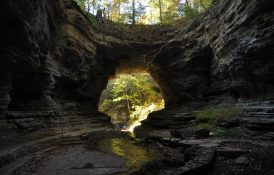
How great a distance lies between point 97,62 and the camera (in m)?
21.0

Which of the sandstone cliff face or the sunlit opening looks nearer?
the sandstone cliff face

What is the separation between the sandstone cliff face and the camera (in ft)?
31.1

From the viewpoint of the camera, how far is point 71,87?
1806 cm

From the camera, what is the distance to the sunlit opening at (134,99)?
31.1 meters

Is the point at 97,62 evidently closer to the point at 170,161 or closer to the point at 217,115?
the point at 217,115

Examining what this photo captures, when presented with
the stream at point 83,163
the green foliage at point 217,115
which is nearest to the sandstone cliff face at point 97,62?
the green foliage at point 217,115

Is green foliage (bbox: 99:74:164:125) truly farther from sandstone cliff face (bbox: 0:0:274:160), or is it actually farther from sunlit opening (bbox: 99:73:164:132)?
sandstone cliff face (bbox: 0:0:274:160)

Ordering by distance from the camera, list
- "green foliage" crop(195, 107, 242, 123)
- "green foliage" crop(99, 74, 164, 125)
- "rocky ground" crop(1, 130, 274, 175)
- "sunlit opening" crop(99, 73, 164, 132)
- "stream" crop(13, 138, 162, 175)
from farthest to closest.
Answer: "green foliage" crop(99, 74, 164, 125)
"sunlit opening" crop(99, 73, 164, 132)
"green foliage" crop(195, 107, 242, 123)
"stream" crop(13, 138, 162, 175)
"rocky ground" crop(1, 130, 274, 175)

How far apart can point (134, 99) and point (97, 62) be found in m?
13.1

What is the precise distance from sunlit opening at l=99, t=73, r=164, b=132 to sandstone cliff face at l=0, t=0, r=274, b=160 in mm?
7721

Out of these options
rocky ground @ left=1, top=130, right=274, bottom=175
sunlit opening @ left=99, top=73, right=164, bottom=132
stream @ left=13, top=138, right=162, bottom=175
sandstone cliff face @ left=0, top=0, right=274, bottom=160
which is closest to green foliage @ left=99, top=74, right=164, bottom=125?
sunlit opening @ left=99, top=73, right=164, bottom=132

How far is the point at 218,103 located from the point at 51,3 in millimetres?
11354

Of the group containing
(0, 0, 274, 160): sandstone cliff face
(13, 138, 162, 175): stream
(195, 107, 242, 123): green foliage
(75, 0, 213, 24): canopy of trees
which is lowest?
(13, 138, 162, 175): stream

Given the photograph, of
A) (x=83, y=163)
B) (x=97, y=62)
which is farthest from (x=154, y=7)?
(x=83, y=163)
